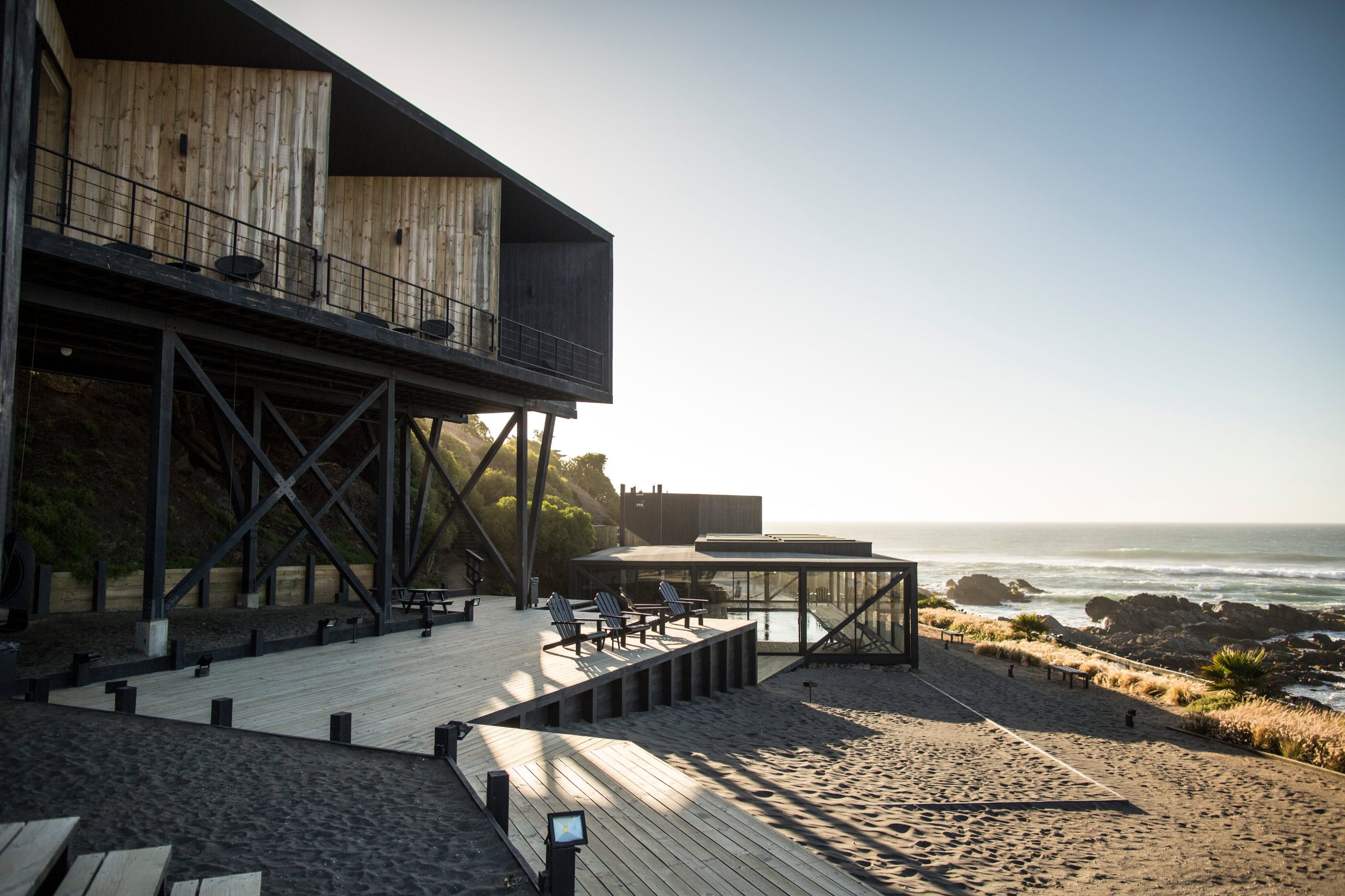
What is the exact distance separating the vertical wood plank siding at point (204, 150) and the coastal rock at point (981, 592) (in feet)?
174

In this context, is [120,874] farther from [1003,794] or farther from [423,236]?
[423,236]

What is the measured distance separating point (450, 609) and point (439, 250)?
23.8ft

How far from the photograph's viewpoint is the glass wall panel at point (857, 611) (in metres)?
18.2

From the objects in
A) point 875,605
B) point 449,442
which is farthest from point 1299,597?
point 449,442

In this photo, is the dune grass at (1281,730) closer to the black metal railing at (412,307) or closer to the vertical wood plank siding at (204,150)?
the black metal railing at (412,307)

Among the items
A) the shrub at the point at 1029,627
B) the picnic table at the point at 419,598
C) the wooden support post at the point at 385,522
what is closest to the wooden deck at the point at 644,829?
the wooden support post at the point at 385,522

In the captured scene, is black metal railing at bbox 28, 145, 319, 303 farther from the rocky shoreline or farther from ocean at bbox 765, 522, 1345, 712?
ocean at bbox 765, 522, 1345, 712

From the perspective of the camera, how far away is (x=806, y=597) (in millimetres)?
18203

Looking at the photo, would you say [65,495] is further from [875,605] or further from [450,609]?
[875,605]

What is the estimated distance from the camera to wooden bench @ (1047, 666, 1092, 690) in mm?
17562

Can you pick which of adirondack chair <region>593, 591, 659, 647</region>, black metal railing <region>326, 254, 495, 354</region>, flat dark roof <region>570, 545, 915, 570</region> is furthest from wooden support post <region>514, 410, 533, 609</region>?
flat dark roof <region>570, 545, 915, 570</region>

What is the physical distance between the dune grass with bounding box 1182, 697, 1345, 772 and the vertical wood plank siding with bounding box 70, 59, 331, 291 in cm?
1738

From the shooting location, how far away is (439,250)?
1358 centimetres

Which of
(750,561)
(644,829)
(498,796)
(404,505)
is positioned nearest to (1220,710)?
(750,561)
